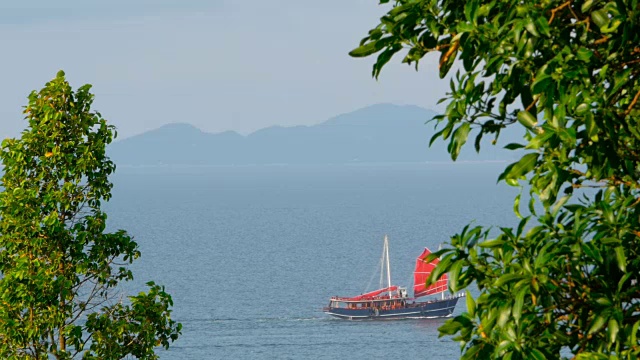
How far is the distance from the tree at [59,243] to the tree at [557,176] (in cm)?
1185

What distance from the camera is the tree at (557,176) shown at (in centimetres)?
509

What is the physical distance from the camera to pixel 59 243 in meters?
17.0

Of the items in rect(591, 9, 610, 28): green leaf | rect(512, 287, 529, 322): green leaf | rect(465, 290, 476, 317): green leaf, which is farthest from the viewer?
rect(591, 9, 610, 28): green leaf

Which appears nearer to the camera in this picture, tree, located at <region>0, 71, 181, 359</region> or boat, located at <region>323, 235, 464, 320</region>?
tree, located at <region>0, 71, 181, 359</region>

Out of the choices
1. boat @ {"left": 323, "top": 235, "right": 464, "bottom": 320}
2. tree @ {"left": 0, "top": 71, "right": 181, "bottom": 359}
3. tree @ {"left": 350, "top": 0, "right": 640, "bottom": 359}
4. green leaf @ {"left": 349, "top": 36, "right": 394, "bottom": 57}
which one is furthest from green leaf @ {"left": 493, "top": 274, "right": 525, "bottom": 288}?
boat @ {"left": 323, "top": 235, "right": 464, "bottom": 320}

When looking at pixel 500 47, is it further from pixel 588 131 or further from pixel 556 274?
pixel 556 274

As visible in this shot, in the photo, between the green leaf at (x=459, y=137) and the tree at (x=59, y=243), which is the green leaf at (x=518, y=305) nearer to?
the green leaf at (x=459, y=137)

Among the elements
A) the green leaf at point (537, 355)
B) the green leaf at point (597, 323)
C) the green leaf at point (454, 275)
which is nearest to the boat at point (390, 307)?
the green leaf at point (454, 275)

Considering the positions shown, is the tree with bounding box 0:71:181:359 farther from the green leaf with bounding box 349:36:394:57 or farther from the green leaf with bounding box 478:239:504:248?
the green leaf with bounding box 478:239:504:248

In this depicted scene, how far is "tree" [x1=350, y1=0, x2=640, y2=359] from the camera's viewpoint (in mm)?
5094

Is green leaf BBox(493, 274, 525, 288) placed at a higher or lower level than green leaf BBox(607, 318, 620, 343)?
higher

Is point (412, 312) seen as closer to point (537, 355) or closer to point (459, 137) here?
point (459, 137)

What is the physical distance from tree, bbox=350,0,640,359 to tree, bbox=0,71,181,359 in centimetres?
1185

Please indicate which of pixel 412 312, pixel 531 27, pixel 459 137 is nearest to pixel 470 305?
pixel 459 137
